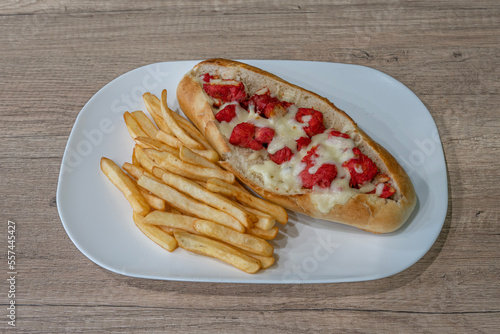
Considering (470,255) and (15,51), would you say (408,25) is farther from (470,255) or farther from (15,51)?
(15,51)

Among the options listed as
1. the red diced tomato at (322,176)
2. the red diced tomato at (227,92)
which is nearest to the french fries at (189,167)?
the red diced tomato at (322,176)

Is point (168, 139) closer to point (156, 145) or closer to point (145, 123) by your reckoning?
point (156, 145)

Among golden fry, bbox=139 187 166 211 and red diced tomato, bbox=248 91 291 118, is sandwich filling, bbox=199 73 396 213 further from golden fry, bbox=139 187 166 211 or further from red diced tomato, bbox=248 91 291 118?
golden fry, bbox=139 187 166 211

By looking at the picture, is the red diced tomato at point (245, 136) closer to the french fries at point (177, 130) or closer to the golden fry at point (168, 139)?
the french fries at point (177, 130)

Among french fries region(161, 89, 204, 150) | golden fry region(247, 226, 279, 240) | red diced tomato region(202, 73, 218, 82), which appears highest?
red diced tomato region(202, 73, 218, 82)

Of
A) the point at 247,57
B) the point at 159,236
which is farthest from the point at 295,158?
the point at 247,57

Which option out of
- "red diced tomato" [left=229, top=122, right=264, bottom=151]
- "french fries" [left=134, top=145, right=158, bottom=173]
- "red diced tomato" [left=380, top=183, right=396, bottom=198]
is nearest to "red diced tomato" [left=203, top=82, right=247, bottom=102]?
"red diced tomato" [left=229, top=122, right=264, bottom=151]

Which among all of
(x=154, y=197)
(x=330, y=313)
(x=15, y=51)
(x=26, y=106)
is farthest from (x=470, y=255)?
(x=15, y=51)
